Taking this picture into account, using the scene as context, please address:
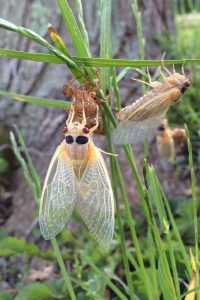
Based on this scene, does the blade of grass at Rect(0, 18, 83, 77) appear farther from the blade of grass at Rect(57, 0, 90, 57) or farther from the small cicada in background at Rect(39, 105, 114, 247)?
the small cicada in background at Rect(39, 105, 114, 247)

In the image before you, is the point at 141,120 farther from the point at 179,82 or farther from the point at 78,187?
the point at 78,187

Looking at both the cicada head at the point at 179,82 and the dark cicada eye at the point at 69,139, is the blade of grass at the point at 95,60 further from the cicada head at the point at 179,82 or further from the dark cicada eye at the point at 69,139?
the cicada head at the point at 179,82

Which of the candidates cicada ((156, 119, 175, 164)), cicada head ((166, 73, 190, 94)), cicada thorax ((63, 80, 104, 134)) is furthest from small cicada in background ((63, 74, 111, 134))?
cicada ((156, 119, 175, 164))

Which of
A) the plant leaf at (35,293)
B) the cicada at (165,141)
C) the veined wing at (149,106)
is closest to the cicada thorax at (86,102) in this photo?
the veined wing at (149,106)

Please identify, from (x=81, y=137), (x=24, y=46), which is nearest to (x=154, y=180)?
(x=81, y=137)

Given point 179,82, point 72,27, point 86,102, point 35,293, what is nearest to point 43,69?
point 35,293

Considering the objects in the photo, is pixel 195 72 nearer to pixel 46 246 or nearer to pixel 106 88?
pixel 46 246
